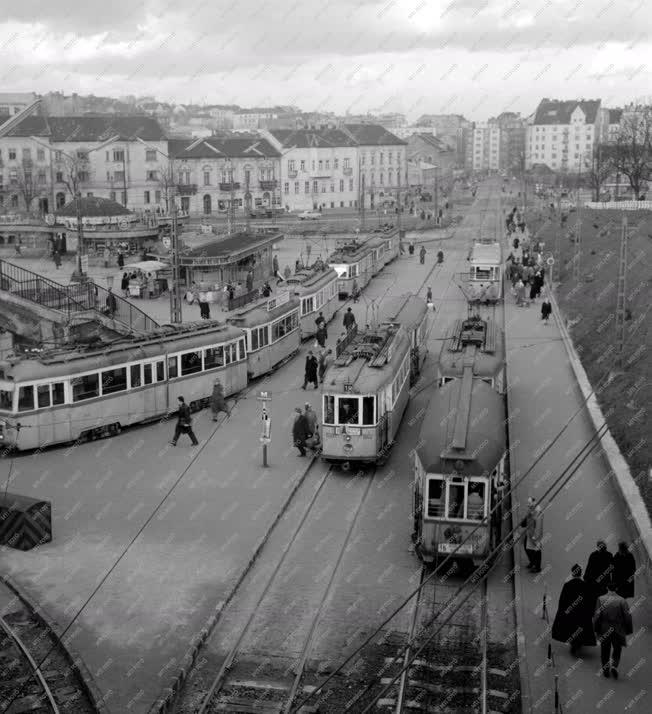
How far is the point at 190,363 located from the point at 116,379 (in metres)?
2.52

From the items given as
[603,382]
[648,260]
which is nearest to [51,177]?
Answer: [648,260]

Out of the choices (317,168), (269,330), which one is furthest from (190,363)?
(317,168)

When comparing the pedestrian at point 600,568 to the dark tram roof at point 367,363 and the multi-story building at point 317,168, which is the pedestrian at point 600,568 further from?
the multi-story building at point 317,168

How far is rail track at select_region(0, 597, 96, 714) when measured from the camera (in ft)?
38.8

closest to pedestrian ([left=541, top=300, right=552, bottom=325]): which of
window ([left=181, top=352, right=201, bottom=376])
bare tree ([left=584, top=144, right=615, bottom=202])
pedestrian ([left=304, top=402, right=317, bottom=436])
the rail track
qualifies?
window ([left=181, top=352, right=201, bottom=376])

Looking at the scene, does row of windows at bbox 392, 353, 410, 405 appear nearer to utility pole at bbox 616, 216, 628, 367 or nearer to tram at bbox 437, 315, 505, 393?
tram at bbox 437, 315, 505, 393

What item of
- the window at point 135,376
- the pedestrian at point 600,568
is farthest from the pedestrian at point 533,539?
the window at point 135,376

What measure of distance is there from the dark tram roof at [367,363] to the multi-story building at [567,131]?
174589 mm

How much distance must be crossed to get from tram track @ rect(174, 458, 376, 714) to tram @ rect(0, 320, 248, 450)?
19.6 feet

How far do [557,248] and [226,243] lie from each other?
19848mm

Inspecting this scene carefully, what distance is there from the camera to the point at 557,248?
Answer: 185 feet

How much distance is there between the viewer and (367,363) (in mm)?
21031

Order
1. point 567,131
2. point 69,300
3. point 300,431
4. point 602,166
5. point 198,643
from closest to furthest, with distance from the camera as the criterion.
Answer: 1. point 198,643
2. point 300,431
3. point 69,300
4. point 602,166
5. point 567,131

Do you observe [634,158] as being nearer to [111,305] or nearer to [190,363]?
[111,305]
